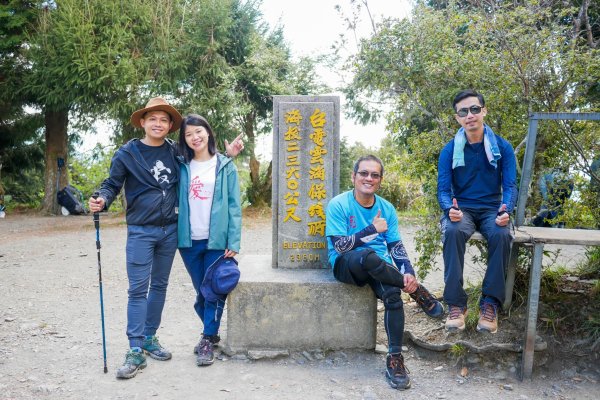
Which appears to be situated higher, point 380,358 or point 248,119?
point 248,119

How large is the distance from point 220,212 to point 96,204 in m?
0.92

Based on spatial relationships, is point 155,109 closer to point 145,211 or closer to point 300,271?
point 145,211

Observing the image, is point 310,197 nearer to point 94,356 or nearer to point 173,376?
point 173,376

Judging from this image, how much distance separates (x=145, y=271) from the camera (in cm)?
375

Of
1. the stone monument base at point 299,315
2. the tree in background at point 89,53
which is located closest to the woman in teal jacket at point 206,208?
the stone monument base at point 299,315

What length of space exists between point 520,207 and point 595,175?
32.1 inches

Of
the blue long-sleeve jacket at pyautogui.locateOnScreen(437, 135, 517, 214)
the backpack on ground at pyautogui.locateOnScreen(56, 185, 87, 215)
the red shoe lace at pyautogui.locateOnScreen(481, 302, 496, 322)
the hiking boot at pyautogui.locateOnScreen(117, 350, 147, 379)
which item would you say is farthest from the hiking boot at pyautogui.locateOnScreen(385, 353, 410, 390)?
the backpack on ground at pyautogui.locateOnScreen(56, 185, 87, 215)

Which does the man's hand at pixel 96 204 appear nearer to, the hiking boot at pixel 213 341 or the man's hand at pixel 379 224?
the hiking boot at pixel 213 341

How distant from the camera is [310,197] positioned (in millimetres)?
4539

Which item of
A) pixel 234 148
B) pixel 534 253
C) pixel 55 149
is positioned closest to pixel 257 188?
pixel 55 149

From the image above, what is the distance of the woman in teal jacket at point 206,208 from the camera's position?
3879 millimetres

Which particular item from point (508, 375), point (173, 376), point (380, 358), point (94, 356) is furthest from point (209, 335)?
point (508, 375)

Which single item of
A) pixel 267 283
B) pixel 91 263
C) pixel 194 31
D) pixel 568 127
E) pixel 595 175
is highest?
pixel 194 31

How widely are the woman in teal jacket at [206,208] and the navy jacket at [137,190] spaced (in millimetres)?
169
